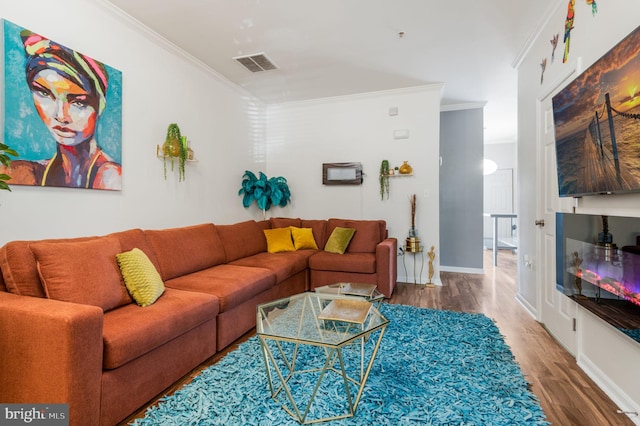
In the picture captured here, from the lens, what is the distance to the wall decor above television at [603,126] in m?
1.43

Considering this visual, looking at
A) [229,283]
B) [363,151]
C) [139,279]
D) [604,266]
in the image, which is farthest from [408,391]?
[363,151]

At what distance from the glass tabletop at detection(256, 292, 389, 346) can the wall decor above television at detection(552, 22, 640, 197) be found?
1.44 m

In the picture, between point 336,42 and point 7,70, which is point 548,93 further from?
point 7,70

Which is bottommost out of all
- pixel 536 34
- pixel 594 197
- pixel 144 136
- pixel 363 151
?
pixel 594 197

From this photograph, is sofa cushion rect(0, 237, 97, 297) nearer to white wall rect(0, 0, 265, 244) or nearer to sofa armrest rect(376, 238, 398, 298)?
white wall rect(0, 0, 265, 244)

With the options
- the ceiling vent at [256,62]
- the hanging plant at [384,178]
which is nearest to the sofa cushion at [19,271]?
the ceiling vent at [256,62]

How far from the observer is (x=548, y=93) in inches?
104

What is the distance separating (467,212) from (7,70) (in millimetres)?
5527

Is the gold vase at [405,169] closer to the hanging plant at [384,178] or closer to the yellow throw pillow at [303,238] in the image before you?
the hanging plant at [384,178]

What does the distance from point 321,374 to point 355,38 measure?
3.03 meters

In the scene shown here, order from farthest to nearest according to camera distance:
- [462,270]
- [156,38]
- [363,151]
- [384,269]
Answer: [462,270], [363,151], [384,269], [156,38]

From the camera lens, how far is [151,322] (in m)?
1.71

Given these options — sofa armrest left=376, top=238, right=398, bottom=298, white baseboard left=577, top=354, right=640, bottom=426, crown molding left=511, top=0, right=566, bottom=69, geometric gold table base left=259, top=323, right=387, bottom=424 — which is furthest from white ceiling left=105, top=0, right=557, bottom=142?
white baseboard left=577, top=354, right=640, bottom=426

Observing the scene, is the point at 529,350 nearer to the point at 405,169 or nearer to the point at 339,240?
the point at 339,240
